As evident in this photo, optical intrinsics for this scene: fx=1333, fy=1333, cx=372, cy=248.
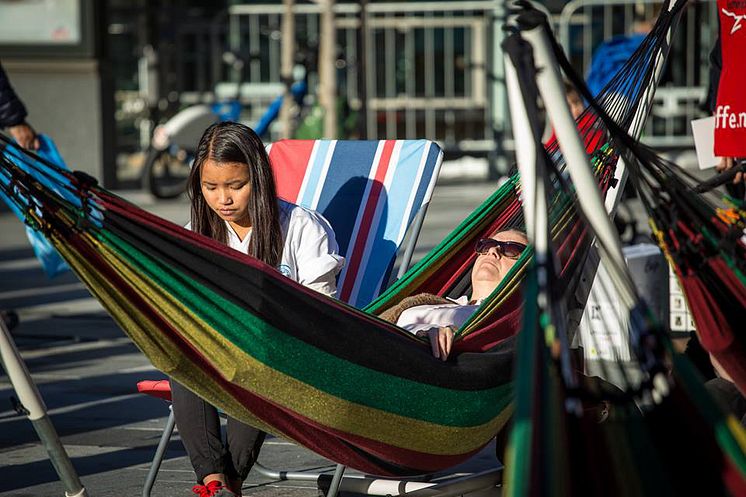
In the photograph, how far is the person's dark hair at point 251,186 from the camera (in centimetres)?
399

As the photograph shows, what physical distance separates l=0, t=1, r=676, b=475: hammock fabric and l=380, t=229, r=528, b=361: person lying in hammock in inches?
18.1

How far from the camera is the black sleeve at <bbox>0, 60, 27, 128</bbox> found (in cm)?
672

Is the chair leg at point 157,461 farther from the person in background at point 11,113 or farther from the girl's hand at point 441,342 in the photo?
the person in background at point 11,113

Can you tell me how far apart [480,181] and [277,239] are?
10.8m

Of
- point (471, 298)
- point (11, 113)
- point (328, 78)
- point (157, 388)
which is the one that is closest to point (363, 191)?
point (471, 298)

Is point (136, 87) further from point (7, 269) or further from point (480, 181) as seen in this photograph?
point (7, 269)

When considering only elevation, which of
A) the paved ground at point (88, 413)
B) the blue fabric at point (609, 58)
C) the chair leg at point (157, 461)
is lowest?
the paved ground at point (88, 413)

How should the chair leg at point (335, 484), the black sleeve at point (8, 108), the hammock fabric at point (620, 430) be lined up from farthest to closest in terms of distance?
the black sleeve at point (8, 108) → the chair leg at point (335, 484) → the hammock fabric at point (620, 430)

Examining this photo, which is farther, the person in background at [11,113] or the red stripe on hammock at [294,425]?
the person in background at [11,113]

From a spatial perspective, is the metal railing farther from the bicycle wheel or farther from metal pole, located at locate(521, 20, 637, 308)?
metal pole, located at locate(521, 20, 637, 308)

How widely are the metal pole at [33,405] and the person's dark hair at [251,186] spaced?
99cm

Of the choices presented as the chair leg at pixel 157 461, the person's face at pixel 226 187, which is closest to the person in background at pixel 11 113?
the person's face at pixel 226 187

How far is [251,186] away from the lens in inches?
159

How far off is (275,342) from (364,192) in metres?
1.69
